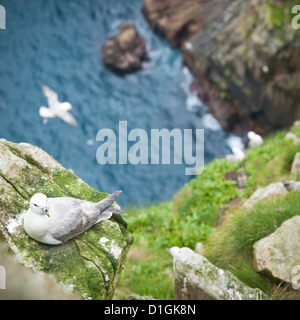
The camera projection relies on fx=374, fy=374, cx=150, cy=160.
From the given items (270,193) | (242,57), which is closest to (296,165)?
(270,193)

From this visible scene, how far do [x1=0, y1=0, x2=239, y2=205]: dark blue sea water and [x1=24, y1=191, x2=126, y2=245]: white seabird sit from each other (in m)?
7.64

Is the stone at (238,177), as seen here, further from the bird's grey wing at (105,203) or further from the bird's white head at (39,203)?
the bird's white head at (39,203)

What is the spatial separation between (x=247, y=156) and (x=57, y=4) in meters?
12.7

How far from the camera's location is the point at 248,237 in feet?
18.3

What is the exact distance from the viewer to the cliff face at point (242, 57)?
40.7ft

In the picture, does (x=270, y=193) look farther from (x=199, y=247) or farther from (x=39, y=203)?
(x=39, y=203)

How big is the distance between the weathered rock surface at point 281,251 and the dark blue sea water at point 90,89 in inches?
289

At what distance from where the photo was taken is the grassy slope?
5.52m

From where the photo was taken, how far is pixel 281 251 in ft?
16.0

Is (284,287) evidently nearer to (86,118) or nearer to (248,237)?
(248,237)

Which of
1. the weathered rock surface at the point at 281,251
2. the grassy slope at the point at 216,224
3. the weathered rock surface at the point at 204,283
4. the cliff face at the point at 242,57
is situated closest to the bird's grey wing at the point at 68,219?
the weathered rock surface at the point at 204,283

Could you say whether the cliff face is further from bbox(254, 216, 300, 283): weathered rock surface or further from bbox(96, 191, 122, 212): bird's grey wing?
bbox(96, 191, 122, 212): bird's grey wing

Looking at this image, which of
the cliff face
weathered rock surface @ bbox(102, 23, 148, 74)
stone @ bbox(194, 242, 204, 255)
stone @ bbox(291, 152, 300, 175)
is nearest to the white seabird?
stone @ bbox(194, 242, 204, 255)

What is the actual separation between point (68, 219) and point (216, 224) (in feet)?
15.0
